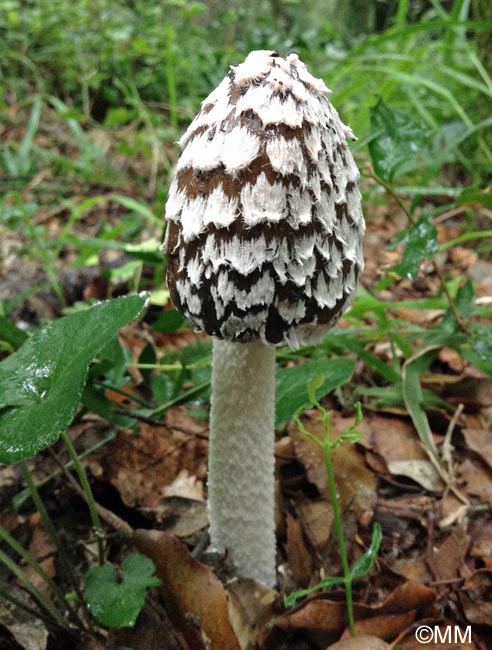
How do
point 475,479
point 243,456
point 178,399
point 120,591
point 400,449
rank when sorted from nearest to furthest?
1. point 120,591
2. point 243,456
3. point 178,399
4. point 475,479
5. point 400,449

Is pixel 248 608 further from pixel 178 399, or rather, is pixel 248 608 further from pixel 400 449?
pixel 400 449

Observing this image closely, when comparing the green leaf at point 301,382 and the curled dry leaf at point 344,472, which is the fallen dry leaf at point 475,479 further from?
the green leaf at point 301,382

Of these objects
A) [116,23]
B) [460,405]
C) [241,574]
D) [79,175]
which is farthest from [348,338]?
[116,23]

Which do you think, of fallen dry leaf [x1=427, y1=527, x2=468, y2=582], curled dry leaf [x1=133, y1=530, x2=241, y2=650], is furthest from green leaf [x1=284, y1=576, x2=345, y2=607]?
fallen dry leaf [x1=427, y1=527, x2=468, y2=582]

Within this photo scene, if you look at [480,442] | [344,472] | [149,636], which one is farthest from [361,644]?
[480,442]

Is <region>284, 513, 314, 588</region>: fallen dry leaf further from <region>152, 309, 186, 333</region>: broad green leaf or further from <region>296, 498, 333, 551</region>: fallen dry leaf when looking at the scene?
<region>152, 309, 186, 333</region>: broad green leaf

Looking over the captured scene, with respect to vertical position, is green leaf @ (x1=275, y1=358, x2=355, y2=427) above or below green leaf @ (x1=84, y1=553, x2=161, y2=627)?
above
